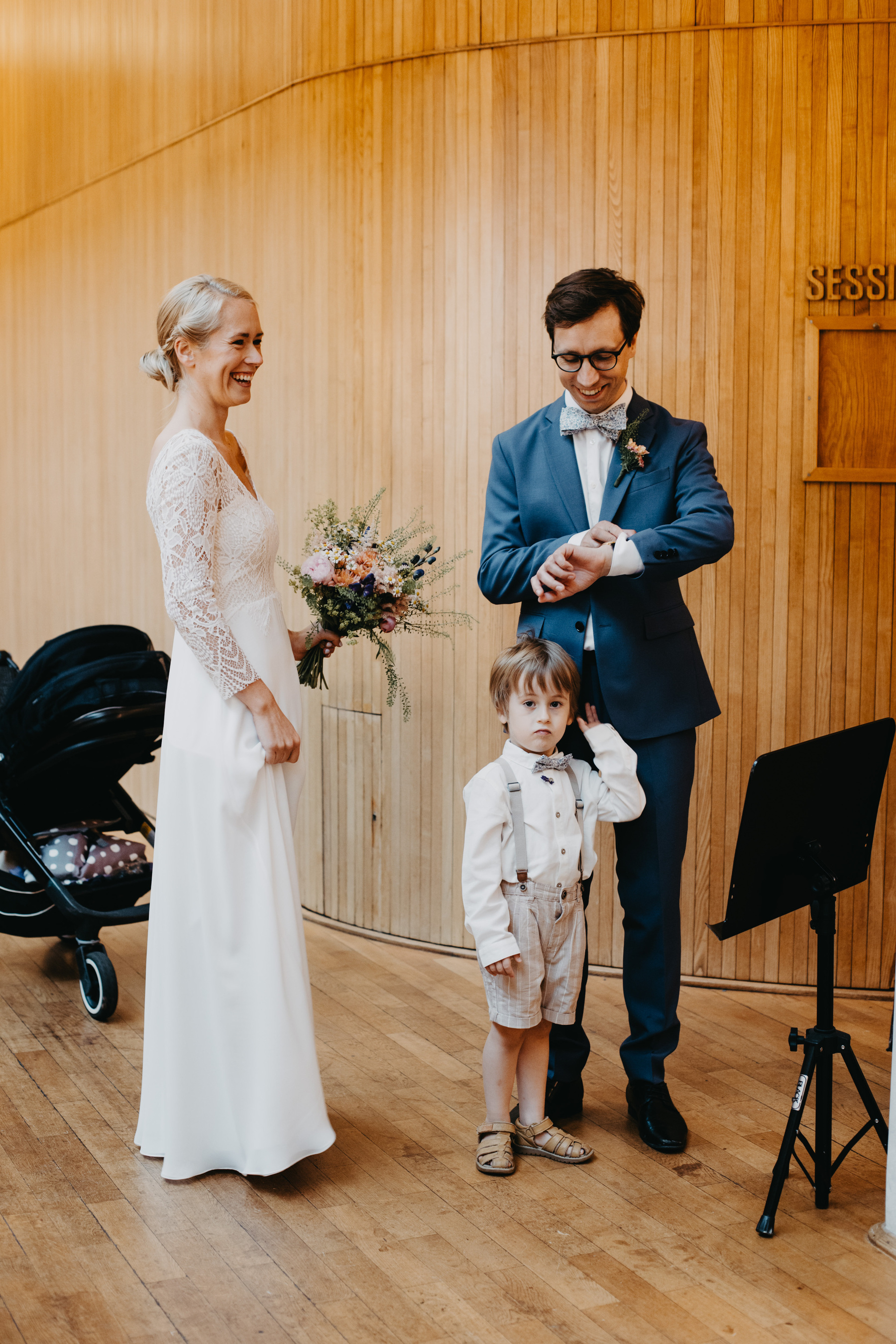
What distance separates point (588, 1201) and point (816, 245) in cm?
286

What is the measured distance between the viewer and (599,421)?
3.07 m

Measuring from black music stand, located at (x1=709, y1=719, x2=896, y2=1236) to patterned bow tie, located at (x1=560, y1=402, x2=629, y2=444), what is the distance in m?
0.90

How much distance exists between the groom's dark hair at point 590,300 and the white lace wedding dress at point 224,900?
0.83 m

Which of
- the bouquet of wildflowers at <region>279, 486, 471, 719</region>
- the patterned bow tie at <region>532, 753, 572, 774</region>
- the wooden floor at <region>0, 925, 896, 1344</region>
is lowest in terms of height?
the wooden floor at <region>0, 925, 896, 1344</region>

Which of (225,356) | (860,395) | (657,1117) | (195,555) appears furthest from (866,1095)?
(860,395)

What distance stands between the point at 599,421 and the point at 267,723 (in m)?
1.06

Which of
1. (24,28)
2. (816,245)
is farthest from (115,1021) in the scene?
(24,28)

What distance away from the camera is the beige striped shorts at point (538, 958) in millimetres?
2871

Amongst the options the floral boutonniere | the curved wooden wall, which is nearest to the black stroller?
the curved wooden wall

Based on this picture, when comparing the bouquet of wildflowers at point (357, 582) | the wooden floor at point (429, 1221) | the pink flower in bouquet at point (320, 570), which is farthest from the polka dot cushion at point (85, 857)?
the pink flower in bouquet at point (320, 570)

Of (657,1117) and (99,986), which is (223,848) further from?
(99,986)

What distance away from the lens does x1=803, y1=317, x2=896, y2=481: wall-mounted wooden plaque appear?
13.2 feet

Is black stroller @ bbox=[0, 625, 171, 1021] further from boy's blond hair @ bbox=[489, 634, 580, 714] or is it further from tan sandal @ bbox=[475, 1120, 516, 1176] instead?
boy's blond hair @ bbox=[489, 634, 580, 714]

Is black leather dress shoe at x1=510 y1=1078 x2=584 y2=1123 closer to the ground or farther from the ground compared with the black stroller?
closer to the ground
